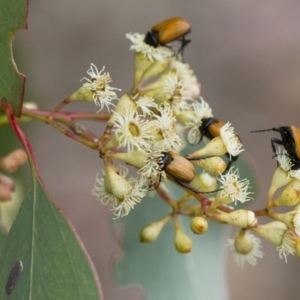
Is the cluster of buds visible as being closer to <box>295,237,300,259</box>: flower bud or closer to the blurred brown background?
<box>295,237,300,259</box>: flower bud

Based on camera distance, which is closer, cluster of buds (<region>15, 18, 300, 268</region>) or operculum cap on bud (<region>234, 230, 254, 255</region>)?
cluster of buds (<region>15, 18, 300, 268</region>)

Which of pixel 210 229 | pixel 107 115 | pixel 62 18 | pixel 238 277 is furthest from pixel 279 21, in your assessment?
pixel 107 115

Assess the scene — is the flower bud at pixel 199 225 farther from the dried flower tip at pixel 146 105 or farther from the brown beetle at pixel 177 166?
the dried flower tip at pixel 146 105

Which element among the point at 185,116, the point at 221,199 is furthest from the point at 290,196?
the point at 185,116

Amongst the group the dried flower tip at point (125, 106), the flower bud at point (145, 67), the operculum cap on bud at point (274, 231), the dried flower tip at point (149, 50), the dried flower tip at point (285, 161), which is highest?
the dried flower tip at point (149, 50)

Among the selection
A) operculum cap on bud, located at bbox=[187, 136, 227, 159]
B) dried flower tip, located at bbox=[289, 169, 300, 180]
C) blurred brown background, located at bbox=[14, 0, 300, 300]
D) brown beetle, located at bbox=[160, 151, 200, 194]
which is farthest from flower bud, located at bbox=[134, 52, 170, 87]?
blurred brown background, located at bbox=[14, 0, 300, 300]

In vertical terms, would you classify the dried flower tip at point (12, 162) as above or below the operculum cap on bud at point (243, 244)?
above

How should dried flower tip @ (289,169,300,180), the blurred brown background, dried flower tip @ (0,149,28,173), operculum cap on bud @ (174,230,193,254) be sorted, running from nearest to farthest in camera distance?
dried flower tip @ (289,169,300,180), operculum cap on bud @ (174,230,193,254), dried flower tip @ (0,149,28,173), the blurred brown background

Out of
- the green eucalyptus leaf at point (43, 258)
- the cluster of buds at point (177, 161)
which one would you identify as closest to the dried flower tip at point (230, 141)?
the cluster of buds at point (177, 161)
